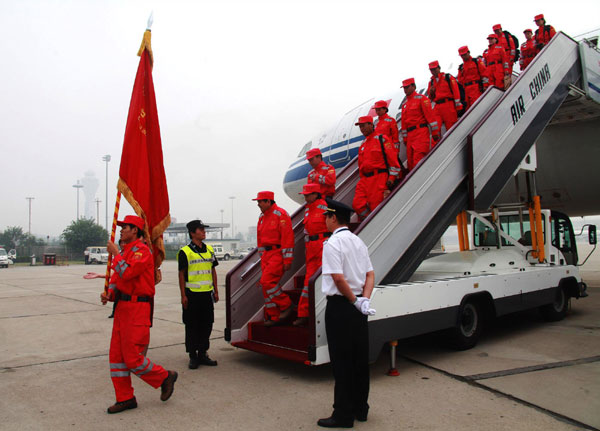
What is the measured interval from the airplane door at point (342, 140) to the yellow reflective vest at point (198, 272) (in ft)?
21.2

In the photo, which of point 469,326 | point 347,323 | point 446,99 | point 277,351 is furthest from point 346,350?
point 446,99

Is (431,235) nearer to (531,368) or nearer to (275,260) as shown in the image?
(531,368)

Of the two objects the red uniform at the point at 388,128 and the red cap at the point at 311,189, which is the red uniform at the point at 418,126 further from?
the red cap at the point at 311,189

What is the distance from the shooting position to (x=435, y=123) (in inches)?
250

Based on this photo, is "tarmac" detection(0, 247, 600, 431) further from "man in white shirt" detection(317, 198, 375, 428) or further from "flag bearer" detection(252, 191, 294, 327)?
"flag bearer" detection(252, 191, 294, 327)

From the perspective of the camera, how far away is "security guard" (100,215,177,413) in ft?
12.9

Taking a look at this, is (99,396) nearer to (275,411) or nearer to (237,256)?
(275,411)

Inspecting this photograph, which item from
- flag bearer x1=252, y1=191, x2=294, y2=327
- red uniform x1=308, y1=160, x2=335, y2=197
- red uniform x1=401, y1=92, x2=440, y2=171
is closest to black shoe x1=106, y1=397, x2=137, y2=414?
flag bearer x1=252, y1=191, x2=294, y2=327

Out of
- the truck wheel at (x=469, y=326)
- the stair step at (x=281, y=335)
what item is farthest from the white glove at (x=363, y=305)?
the truck wheel at (x=469, y=326)

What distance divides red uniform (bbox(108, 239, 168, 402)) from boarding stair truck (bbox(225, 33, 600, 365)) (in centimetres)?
148

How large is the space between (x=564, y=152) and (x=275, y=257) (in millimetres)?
7293

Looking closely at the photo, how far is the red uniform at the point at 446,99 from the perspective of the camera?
7.19 m

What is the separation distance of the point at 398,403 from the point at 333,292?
129 cm

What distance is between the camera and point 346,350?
3.54 meters
